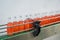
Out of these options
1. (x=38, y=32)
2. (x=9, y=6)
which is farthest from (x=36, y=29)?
(x=9, y=6)

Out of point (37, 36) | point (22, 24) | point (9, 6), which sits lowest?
point (37, 36)

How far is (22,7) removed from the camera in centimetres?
110

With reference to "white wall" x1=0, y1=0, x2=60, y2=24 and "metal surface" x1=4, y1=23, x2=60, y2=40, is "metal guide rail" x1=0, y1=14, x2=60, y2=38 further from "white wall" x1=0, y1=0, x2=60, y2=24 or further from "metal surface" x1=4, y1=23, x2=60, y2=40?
"white wall" x1=0, y1=0, x2=60, y2=24

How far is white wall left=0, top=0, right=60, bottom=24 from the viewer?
956 millimetres

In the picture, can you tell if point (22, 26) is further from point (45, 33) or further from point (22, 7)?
point (22, 7)

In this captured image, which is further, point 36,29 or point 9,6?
point 9,6

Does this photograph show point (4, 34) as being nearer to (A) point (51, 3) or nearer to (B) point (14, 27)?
(B) point (14, 27)

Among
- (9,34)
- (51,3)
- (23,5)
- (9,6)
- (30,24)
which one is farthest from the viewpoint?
(51,3)

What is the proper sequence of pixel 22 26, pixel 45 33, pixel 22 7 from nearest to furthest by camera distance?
pixel 22 26 → pixel 45 33 → pixel 22 7

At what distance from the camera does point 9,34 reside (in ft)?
2.15

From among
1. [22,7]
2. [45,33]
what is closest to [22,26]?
[45,33]

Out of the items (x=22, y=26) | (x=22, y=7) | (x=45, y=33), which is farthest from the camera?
(x=22, y=7)

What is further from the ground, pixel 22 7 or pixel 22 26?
pixel 22 7

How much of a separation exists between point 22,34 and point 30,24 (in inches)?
4.5
